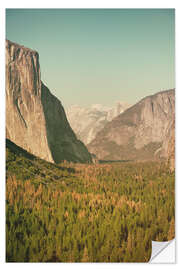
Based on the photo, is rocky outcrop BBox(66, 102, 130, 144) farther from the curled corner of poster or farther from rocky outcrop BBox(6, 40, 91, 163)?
the curled corner of poster

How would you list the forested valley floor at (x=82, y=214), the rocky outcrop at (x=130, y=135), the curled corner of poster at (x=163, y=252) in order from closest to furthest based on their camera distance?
the forested valley floor at (x=82, y=214), the curled corner of poster at (x=163, y=252), the rocky outcrop at (x=130, y=135)

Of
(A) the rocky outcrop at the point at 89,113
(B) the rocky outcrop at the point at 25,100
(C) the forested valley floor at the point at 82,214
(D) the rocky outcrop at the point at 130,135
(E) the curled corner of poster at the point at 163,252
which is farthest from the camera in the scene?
(D) the rocky outcrop at the point at 130,135

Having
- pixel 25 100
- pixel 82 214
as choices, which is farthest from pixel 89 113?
pixel 82 214

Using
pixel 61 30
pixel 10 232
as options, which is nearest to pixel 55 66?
pixel 61 30

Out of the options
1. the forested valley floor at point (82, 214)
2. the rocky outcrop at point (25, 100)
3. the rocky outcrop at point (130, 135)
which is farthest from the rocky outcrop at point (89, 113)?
the forested valley floor at point (82, 214)

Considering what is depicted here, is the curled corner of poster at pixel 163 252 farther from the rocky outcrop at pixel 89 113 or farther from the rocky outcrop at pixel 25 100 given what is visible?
the rocky outcrop at pixel 25 100

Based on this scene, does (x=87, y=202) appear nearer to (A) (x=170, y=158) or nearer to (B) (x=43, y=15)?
(A) (x=170, y=158)

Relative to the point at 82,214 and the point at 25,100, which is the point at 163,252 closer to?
the point at 82,214
